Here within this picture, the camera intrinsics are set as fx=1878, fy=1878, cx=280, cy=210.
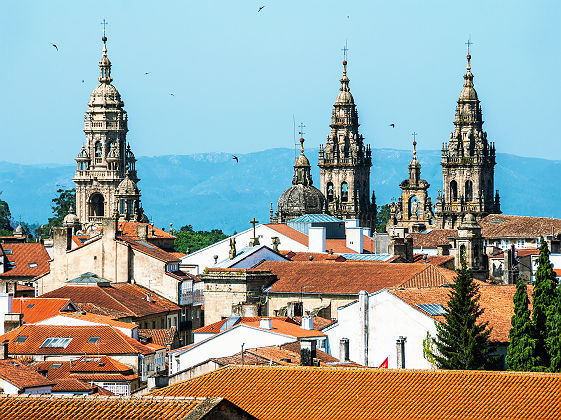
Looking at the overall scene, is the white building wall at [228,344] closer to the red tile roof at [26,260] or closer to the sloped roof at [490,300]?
the sloped roof at [490,300]

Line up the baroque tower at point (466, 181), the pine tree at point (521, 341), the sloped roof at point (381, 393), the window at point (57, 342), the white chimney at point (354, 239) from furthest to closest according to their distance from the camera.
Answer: the baroque tower at point (466, 181) → the white chimney at point (354, 239) → the window at point (57, 342) → the pine tree at point (521, 341) → the sloped roof at point (381, 393)

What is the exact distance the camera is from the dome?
155375 mm

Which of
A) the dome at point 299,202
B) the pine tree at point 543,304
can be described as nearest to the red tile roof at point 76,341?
the pine tree at point 543,304

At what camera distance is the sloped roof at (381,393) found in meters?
47.0

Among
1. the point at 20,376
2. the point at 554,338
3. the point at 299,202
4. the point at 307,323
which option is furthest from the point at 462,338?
the point at 299,202

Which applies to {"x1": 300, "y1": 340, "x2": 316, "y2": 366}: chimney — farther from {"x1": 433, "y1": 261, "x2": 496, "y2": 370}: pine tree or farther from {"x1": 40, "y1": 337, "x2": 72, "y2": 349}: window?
{"x1": 40, "y1": 337, "x2": 72, "y2": 349}: window

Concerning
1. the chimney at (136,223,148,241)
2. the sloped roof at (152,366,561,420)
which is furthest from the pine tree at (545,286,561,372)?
the chimney at (136,223,148,241)

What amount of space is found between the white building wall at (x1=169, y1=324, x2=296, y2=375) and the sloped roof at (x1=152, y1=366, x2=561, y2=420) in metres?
17.7

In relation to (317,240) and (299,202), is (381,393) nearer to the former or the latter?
(317,240)

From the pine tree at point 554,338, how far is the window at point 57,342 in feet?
67.2

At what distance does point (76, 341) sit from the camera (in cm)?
7569

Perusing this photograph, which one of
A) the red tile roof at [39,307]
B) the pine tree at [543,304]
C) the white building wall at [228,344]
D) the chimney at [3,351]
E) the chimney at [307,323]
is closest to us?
the pine tree at [543,304]

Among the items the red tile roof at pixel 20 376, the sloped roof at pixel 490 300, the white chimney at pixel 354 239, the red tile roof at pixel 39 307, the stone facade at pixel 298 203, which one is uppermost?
the stone facade at pixel 298 203

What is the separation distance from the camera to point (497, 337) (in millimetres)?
69438
